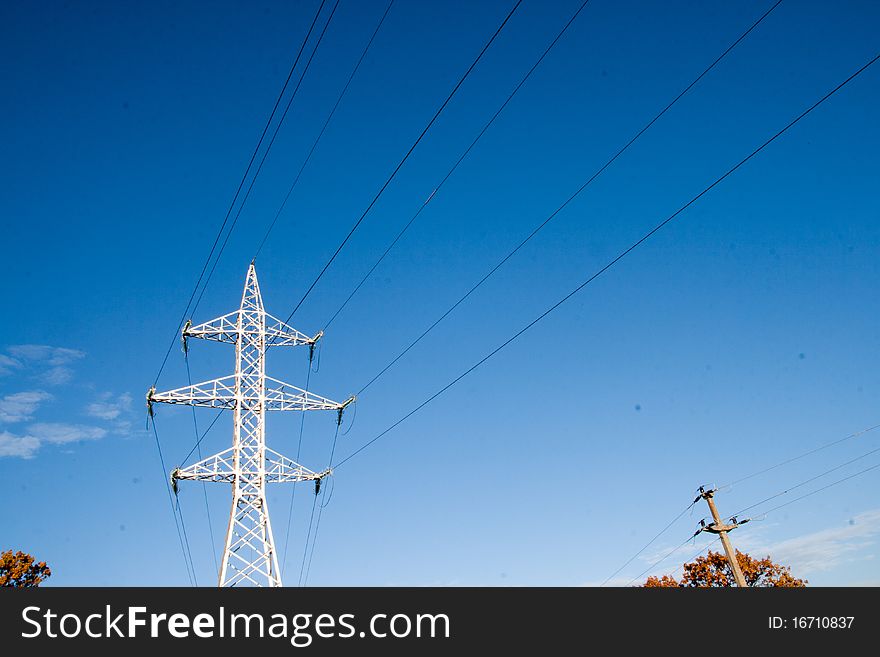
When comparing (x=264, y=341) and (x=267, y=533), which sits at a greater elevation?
(x=264, y=341)
